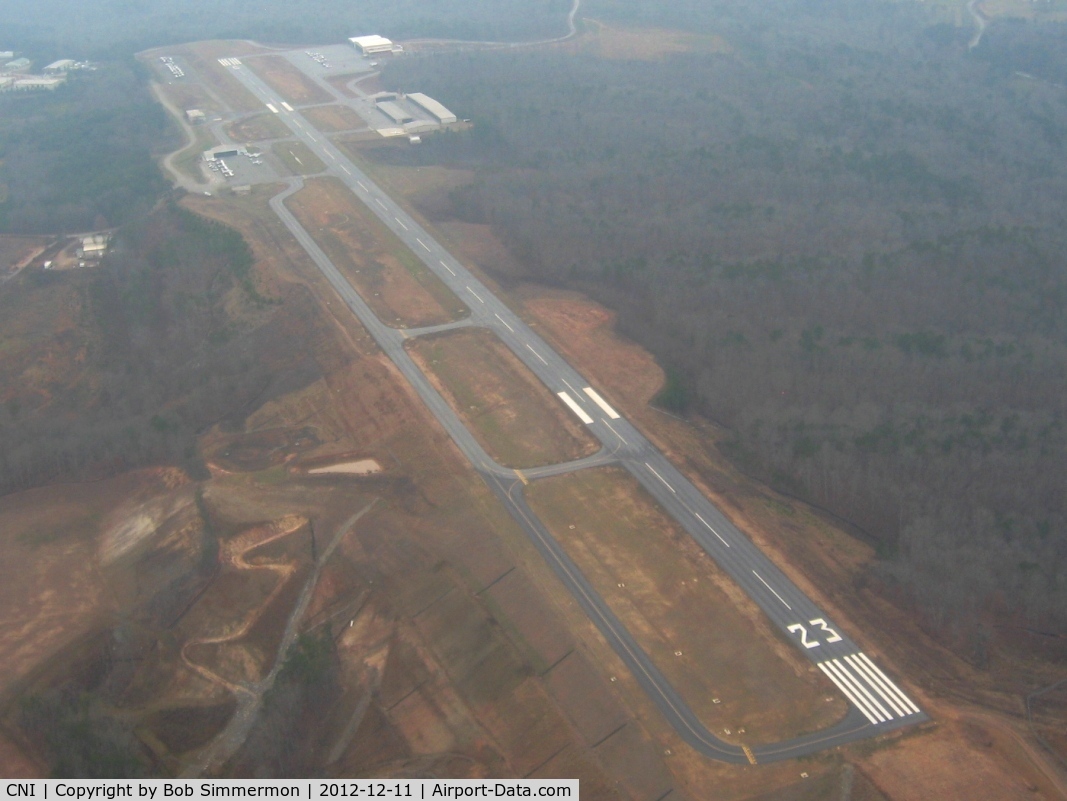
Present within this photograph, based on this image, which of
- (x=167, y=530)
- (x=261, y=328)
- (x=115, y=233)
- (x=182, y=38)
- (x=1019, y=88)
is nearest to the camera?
(x=167, y=530)

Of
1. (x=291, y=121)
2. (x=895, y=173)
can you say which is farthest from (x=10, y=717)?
(x=895, y=173)

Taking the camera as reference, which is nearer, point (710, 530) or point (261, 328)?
point (710, 530)

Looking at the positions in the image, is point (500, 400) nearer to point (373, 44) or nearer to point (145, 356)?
point (145, 356)

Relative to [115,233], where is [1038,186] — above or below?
above

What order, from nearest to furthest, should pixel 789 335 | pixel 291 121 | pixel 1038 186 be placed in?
pixel 789 335
pixel 1038 186
pixel 291 121

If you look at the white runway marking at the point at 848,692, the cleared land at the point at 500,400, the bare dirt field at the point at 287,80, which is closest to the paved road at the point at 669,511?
the white runway marking at the point at 848,692

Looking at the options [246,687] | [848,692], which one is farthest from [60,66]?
[848,692]

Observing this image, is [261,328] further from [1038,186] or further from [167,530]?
[1038,186]
